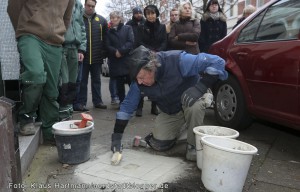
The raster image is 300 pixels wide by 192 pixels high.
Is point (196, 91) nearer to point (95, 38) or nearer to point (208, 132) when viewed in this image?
point (208, 132)

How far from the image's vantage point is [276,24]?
394 cm

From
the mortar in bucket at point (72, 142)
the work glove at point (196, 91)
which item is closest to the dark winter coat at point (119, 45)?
the mortar in bucket at point (72, 142)

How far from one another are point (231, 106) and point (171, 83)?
1.34 meters

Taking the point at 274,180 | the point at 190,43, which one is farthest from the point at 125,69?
the point at 274,180

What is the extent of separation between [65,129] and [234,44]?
2.41 m

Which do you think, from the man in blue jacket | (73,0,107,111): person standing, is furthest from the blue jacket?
(73,0,107,111): person standing

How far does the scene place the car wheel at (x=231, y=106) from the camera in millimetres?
4344

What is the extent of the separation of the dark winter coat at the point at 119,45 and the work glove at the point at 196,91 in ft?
9.47

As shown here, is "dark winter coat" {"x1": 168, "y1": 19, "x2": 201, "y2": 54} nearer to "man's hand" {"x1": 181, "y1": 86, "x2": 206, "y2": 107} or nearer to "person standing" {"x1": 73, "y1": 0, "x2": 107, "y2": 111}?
"person standing" {"x1": 73, "y1": 0, "x2": 107, "y2": 111}

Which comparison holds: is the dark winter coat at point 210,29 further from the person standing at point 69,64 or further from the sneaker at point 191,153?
the sneaker at point 191,153

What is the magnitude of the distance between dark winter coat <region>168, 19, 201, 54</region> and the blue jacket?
1883mm

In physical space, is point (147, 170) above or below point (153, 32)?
below

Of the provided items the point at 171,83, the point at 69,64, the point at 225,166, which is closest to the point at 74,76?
the point at 69,64

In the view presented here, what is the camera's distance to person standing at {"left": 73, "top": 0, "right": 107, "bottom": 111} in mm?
5887
